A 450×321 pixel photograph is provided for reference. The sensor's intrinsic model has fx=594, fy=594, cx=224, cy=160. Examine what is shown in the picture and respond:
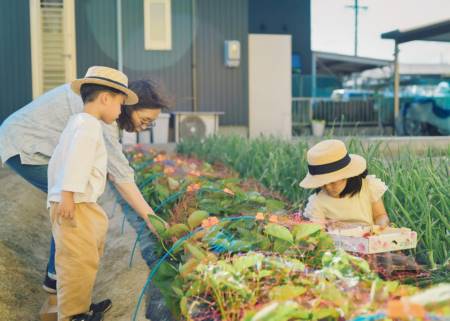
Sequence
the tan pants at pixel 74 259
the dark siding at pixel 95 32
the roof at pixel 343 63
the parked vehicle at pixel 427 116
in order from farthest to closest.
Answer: the roof at pixel 343 63, the parked vehicle at pixel 427 116, the dark siding at pixel 95 32, the tan pants at pixel 74 259

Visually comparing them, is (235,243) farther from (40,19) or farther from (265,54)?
(265,54)

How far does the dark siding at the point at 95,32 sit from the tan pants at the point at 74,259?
889 cm

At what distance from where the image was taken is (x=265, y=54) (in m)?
12.2

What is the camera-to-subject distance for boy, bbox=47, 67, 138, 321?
2.62 m

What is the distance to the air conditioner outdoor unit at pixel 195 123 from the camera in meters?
10.8

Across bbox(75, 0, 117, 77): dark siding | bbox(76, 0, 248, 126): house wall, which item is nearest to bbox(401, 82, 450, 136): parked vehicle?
bbox(76, 0, 248, 126): house wall

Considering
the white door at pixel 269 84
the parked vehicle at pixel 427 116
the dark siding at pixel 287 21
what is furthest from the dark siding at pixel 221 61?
the dark siding at pixel 287 21

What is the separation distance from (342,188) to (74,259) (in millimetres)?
1348

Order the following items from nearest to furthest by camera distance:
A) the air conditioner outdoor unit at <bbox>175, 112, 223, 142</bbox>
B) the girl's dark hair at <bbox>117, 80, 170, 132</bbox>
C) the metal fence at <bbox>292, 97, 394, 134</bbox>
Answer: the girl's dark hair at <bbox>117, 80, 170, 132</bbox>
the air conditioner outdoor unit at <bbox>175, 112, 223, 142</bbox>
the metal fence at <bbox>292, 97, 394, 134</bbox>

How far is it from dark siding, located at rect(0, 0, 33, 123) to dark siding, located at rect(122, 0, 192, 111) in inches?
70.7

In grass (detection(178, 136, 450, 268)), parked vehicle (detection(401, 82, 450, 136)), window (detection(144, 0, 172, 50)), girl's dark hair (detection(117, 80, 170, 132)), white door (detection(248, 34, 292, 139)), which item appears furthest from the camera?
parked vehicle (detection(401, 82, 450, 136))

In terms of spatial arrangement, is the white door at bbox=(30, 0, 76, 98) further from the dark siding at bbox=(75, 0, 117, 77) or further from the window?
the window

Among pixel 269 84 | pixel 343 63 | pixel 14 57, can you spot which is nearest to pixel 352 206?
pixel 14 57

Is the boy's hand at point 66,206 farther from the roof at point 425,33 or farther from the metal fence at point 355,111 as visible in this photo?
the metal fence at point 355,111
